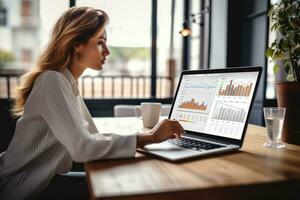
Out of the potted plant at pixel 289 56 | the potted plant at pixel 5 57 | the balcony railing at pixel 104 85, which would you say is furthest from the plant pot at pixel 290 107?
the potted plant at pixel 5 57

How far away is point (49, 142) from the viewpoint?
981mm

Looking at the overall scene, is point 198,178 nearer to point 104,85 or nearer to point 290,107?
point 290,107

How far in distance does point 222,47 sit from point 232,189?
346cm

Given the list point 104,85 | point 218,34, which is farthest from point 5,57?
point 218,34

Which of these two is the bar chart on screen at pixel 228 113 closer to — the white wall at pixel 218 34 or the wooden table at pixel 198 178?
the wooden table at pixel 198 178

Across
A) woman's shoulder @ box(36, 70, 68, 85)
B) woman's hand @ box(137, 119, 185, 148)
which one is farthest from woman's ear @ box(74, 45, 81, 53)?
woman's hand @ box(137, 119, 185, 148)

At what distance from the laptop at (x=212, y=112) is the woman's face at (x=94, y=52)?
36cm

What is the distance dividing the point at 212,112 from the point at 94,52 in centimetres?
50

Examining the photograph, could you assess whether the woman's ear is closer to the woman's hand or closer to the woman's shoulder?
the woman's shoulder

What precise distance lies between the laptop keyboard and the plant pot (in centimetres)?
29

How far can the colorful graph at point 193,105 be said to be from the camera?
109 centimetres

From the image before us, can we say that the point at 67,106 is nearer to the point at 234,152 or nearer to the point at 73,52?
the point at 73,52

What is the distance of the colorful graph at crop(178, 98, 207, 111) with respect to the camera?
1.09 metres

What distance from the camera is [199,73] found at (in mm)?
1158
